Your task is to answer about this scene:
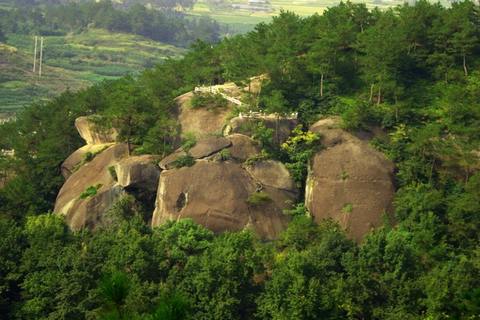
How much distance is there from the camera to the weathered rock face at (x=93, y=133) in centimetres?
3067

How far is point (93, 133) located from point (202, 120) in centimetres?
454

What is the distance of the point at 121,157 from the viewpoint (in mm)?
28922

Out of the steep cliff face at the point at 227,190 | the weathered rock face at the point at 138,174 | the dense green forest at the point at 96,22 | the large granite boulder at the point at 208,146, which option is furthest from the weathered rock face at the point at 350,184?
the dense green forest at the point at 96,22

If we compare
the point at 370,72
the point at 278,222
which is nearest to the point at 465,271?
the point at 278,222

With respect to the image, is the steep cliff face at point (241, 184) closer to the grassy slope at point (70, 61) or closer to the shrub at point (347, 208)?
the shrub at point (347, 208)

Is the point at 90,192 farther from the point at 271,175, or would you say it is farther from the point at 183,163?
the point at 271,175

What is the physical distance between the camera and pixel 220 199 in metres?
26.1

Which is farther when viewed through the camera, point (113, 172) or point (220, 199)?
point (113, 172)

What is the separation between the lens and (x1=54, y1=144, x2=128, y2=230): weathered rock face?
88.7ft

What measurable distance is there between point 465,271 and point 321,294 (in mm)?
4050

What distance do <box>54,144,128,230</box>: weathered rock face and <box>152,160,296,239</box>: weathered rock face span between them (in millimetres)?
1892

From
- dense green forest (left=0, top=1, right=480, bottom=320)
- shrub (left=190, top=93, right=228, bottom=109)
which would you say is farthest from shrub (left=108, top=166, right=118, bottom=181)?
shrub (left=190, top=93, right=228, bottom=109)

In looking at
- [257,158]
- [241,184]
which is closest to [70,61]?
[257,158]

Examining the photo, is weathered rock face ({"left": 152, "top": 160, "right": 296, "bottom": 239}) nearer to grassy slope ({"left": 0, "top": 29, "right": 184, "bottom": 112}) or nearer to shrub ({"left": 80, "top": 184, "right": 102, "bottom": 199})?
shrub ({"left": 80, "top": 184, "right": 102, "bottom": 199})
